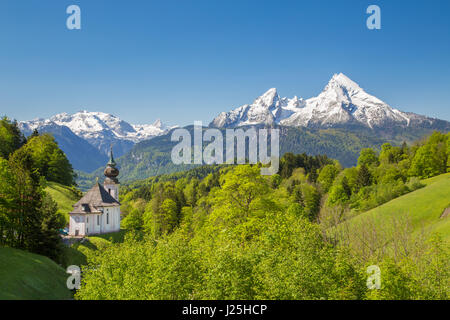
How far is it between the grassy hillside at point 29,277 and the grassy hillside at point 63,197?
106 feet

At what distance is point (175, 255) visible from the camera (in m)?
23.5

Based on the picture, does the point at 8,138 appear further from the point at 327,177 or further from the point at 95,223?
the point at 327,177

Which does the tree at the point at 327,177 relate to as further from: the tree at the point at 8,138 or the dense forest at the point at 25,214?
the tree at the point at 8,138

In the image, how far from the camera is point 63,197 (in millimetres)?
80562

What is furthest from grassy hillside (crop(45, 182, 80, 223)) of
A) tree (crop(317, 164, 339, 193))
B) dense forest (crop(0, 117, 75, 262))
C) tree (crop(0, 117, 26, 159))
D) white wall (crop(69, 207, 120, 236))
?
tree (crop(317, 164, 339, 193))

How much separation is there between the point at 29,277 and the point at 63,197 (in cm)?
4771

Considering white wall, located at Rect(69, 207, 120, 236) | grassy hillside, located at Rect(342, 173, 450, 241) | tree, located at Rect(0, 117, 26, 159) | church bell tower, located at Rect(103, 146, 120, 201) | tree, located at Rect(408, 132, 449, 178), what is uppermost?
tree, located at Rect(0, 117, 26, 159)

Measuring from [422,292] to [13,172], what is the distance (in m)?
46.8

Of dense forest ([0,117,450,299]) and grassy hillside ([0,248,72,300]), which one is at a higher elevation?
dense forest ([0,117,450,299])

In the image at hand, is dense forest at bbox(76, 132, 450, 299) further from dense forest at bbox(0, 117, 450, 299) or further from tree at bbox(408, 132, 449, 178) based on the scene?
tree at bbox(408, 132, 449, 178)

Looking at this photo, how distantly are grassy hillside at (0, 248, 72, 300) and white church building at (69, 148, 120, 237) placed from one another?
2574 centimetres

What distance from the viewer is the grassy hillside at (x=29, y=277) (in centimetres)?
3188

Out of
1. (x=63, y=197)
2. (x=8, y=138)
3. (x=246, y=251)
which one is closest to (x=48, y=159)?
(x=8, y=138)

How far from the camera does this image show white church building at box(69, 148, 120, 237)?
69.8 metres
